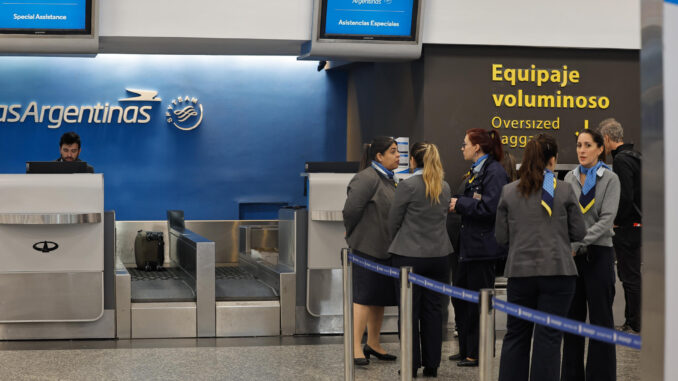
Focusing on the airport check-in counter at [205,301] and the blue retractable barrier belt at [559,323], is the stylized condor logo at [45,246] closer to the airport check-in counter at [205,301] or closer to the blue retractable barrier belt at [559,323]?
the airport check-in counter at [205,301]

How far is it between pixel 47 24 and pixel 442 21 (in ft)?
11.7

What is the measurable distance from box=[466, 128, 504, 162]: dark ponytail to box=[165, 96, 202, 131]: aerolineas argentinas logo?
583 cm

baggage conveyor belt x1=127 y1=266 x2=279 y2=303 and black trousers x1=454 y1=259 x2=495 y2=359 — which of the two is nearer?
black trousers x1=454 y1=259 x2=495 y2=359

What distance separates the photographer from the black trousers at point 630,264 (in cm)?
723

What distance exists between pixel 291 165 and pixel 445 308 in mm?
4233

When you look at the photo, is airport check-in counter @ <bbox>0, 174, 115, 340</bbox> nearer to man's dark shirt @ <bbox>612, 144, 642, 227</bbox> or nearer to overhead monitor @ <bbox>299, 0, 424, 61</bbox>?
overhead monitor @ <bbox>299, 0, 424, 61</bbox>

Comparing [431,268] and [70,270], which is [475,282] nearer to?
[431,268]

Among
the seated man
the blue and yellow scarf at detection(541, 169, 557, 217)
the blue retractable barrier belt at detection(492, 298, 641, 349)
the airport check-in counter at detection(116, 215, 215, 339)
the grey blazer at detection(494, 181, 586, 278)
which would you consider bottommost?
the airport check-in counter at detection(116, 215, 215, 339)

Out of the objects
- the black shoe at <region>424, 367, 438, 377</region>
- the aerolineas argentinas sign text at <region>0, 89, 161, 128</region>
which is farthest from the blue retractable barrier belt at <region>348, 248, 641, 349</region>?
the aerolineas argentinas sign text at <region>0, 89, 161, 128</region>

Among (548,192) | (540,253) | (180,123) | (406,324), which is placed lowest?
(406,324)

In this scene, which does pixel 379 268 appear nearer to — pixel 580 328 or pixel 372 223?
pixel 372 223

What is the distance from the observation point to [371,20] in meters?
8.02

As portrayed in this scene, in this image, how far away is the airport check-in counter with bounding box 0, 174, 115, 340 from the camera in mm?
7328

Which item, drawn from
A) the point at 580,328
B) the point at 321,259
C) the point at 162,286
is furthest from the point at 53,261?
the point at 580,328
